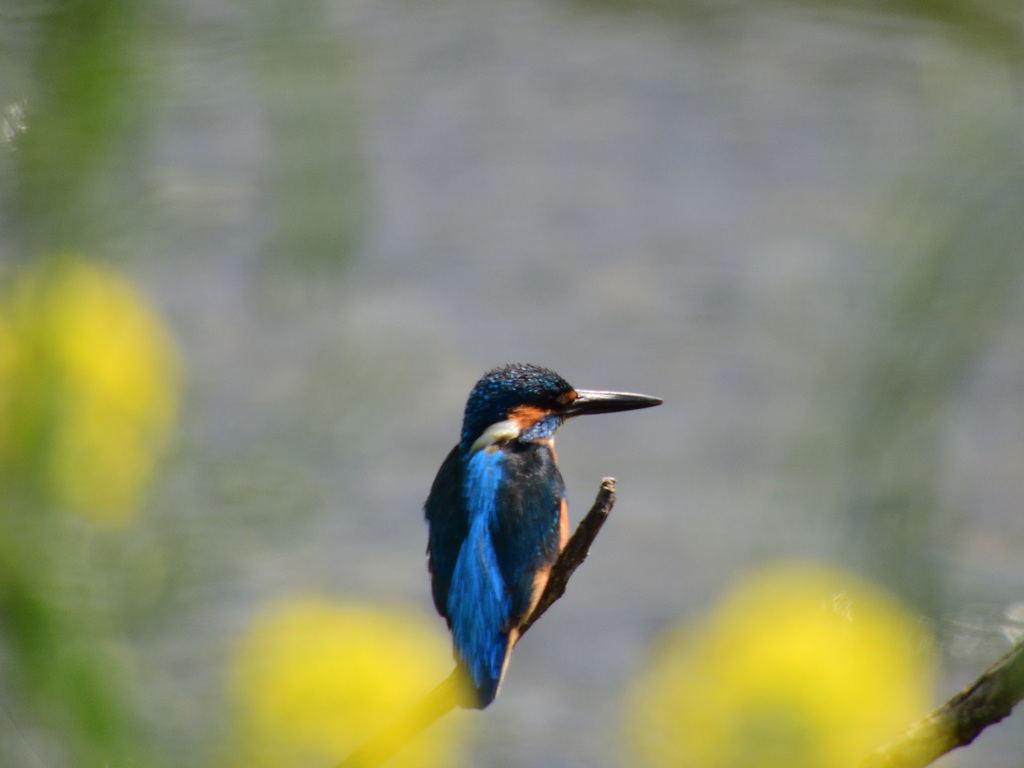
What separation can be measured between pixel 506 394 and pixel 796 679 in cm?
75

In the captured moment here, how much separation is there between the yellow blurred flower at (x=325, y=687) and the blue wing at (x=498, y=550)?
29 centimetres

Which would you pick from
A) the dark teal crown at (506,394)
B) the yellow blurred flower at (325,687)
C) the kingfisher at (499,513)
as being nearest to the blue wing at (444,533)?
the kingfisher at (499,513)

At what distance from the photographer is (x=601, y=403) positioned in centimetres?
109

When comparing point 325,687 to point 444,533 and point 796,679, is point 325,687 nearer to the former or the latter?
point 796,679

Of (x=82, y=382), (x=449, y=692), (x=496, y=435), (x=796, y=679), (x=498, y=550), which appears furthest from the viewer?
(x=496, y=435)

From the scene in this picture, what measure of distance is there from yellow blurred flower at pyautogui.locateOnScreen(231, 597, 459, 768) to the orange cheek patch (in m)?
0.57

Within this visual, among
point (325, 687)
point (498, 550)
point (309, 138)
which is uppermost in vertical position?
point (309, 138)

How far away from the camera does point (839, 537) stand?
0.41 metres

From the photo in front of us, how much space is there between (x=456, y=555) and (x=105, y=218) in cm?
49

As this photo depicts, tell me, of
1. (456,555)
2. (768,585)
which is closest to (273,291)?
(768,585)

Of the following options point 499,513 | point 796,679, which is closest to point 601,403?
point 499,513

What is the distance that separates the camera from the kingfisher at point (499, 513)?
0.86m

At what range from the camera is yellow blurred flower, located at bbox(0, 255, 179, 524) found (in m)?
0.45

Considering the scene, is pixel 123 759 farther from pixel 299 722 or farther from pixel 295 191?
pixel 295 191
